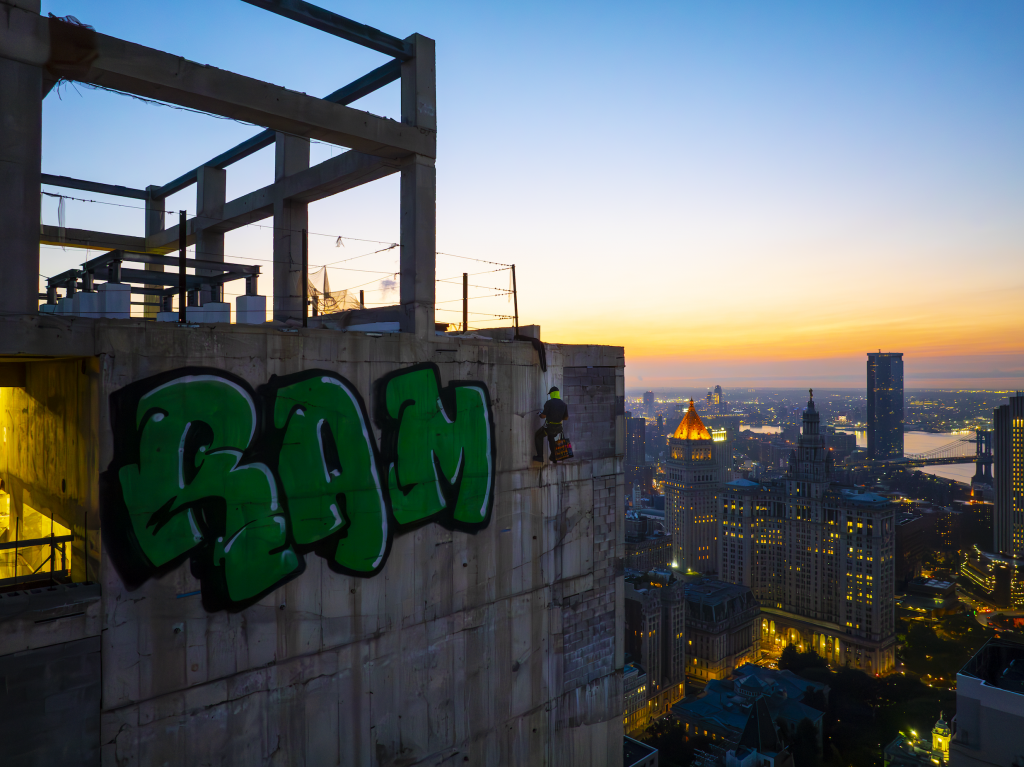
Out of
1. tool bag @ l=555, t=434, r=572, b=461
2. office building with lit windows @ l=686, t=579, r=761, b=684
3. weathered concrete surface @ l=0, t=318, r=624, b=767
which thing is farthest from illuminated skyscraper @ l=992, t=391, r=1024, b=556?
tool bag @ l=555, t=434, r=572, b=461

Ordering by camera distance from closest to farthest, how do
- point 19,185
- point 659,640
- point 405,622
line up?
1. point 19,185
2. point 405,622
3. point 659,640

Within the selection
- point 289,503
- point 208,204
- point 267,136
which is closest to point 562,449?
point 289,503

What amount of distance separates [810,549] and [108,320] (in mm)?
126971

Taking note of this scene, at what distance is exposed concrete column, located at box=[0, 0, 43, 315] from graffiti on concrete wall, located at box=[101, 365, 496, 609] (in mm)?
1710

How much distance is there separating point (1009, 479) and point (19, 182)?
193350 millimetres

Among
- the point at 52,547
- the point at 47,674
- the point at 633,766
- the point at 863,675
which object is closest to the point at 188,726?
the point at 47,674

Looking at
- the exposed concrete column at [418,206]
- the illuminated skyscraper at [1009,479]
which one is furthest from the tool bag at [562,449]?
the illuminated skyscraper at [1009,479]

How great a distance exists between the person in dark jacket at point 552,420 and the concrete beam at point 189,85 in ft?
16.2

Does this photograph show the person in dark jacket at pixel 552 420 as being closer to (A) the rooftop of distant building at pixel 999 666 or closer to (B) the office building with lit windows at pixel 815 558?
(A) the rooftop of distant building at pixel 999 666

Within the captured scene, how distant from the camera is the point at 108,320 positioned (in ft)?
23.7

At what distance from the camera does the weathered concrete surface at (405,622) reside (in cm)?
752

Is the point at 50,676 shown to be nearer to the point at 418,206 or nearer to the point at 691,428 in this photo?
the point at 418,206

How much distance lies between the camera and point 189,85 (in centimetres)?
861

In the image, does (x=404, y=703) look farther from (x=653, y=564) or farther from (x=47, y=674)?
(x=653, y=564)
